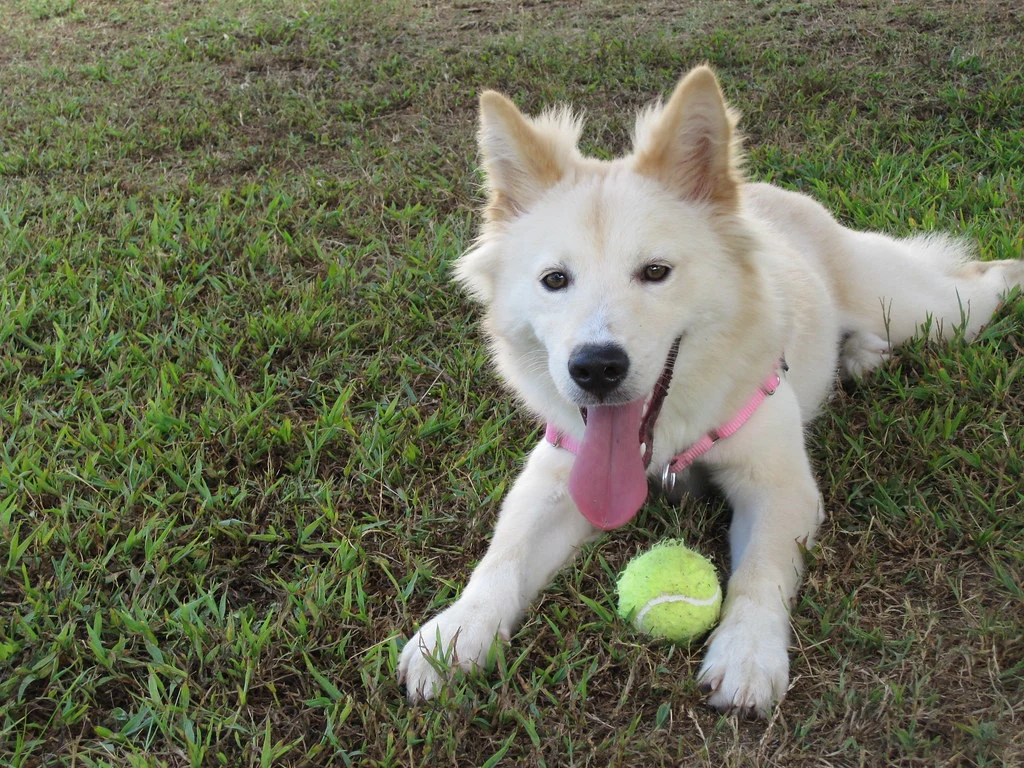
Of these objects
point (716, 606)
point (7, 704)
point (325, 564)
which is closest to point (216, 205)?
point (325, 564)

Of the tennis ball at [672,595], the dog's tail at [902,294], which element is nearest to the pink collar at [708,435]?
the tennis ball at [672,595]

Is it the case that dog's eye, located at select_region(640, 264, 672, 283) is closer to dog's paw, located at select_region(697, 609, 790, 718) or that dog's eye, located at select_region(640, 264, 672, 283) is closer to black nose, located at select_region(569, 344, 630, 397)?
black nose, located at select_region(569, 344, 630, 397)

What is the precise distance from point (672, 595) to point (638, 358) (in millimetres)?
655

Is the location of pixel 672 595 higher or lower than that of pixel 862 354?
higher

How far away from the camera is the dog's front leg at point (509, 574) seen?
238cm

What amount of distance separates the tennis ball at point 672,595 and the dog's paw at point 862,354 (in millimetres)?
1468

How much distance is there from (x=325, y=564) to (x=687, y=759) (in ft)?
4.37

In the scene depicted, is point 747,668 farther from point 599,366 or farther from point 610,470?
point 599,366

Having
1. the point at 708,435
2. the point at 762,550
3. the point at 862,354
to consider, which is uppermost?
the point at 708,435

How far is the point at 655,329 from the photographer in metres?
2.48

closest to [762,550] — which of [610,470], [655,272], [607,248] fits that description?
[610,470]

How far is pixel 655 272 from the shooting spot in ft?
8.61

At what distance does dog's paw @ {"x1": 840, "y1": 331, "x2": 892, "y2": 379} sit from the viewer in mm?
3580

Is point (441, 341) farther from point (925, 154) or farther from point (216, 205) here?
point (925, 154)
